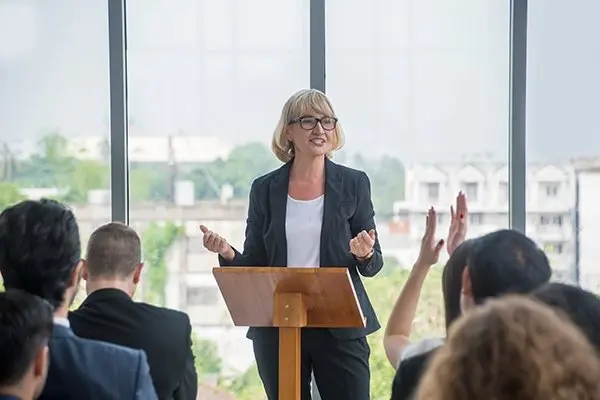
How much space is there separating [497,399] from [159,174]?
354 cm

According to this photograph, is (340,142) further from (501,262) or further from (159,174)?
(501,262)

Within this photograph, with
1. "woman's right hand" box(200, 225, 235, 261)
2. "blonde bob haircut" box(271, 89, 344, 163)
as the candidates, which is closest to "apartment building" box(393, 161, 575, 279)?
"blonde bob haircut" box(271, 89, 344, 163)

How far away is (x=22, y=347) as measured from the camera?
5.33 feet

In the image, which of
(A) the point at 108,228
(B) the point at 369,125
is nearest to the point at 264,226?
(A) the point at 108,228

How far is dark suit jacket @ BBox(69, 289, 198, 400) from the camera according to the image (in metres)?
2.17

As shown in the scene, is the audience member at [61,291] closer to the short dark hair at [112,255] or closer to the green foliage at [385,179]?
the short dark hair at [112,255]

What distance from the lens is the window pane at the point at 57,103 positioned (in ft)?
14.4

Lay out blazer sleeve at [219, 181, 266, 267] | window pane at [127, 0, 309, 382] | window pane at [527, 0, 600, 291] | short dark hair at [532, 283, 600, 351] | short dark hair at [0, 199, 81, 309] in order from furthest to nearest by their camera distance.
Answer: window pane at [127, 0, 309, 382]
window pane at [527, 0, 600, 291]
blazer sleeve at [219, 181, 266, 267]
short dark hair at [0, 199, 81, 309]
short dark hair at [532, 283, 600, 351]

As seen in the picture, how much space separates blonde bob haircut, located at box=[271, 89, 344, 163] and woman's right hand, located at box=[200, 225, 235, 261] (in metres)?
0.54

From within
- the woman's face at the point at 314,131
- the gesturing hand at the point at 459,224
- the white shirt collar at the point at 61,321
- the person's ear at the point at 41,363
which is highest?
the woman's face at the point at 314,131

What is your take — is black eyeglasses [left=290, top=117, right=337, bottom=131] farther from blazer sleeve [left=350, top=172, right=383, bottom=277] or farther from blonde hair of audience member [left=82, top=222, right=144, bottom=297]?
blonde hair of audience member [left=82, top=222, right=144, bottom=297]

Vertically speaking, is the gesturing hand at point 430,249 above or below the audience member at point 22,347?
above

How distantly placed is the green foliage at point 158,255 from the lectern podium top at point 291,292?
167cm

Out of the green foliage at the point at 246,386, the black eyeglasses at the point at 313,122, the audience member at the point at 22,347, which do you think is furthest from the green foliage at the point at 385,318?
the audience member at the point at 22,347
